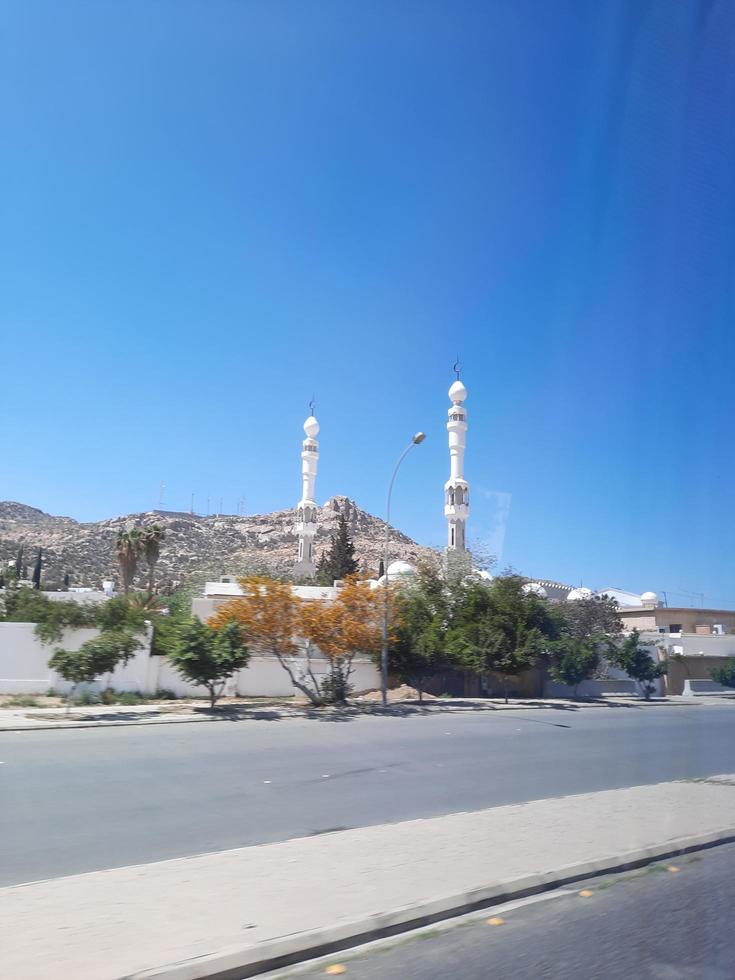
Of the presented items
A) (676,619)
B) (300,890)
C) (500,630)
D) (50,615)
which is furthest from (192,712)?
(676,619)

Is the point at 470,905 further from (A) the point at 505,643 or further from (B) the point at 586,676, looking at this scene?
(B) the point at 586,676

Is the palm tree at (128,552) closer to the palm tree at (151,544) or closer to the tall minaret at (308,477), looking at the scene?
the palm tree at (151,544)

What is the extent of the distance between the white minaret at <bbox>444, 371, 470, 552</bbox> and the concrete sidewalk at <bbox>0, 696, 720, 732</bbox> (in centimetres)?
2784

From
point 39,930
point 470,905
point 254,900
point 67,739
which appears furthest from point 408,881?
point 67,739

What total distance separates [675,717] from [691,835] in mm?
20352

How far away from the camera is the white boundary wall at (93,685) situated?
26.0 meters

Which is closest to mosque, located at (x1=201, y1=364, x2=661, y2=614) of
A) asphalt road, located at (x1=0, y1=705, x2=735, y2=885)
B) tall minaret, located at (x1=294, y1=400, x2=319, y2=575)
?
tall minaret, located at (x1=294, y1=400, x2=319, y2=575)

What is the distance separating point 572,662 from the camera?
123 feet

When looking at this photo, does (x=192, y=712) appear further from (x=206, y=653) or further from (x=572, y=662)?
(x=572, y=662)

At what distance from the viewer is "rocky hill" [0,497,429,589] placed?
86.9 meters

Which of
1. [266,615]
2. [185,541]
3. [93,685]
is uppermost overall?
[185,541]

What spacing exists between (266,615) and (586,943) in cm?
2040

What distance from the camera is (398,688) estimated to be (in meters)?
35.4

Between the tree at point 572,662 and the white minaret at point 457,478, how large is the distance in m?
22.2
